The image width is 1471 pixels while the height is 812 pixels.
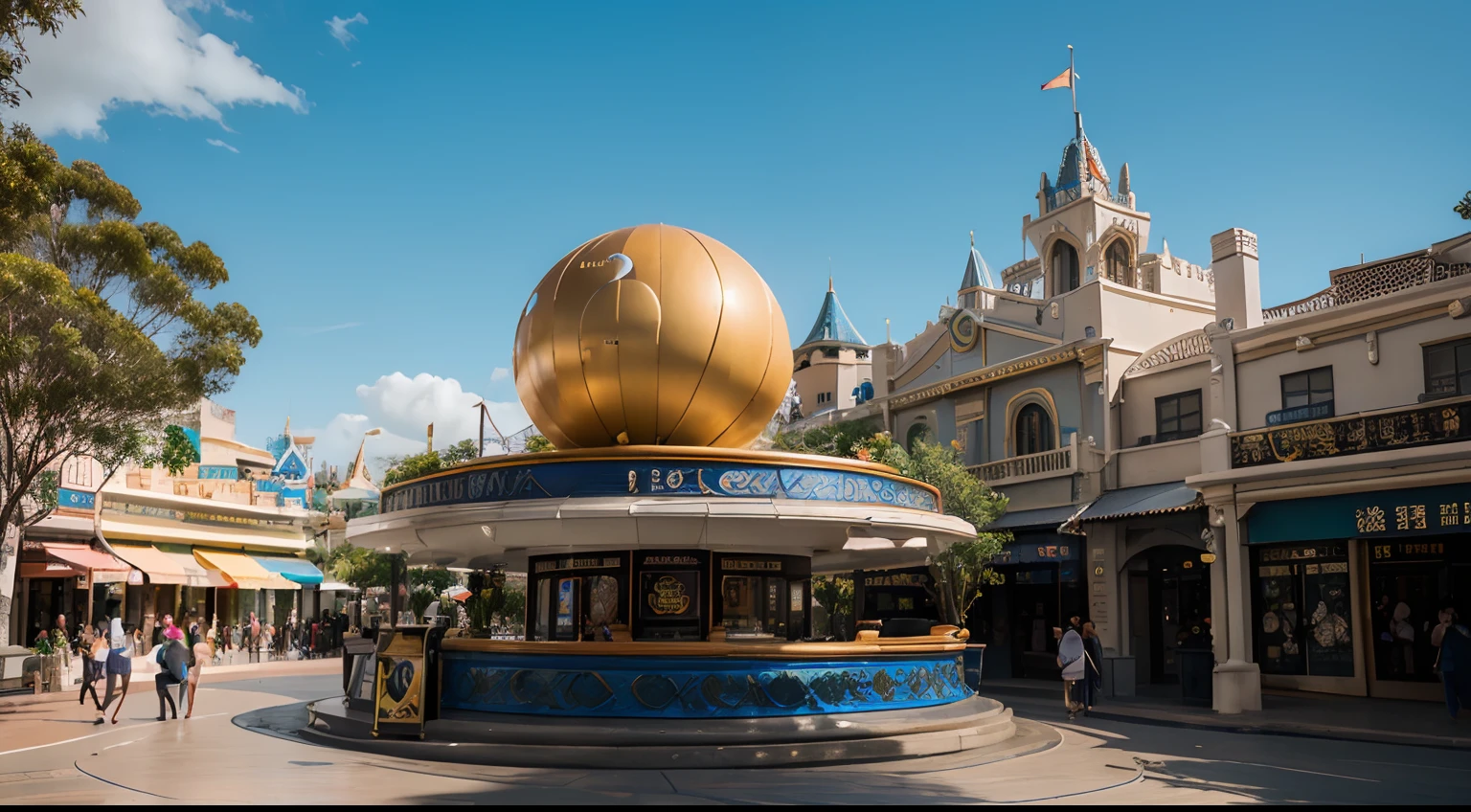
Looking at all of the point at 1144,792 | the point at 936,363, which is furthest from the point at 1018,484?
the point at 1144,792

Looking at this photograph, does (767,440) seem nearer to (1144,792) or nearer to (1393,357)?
(1393,357)

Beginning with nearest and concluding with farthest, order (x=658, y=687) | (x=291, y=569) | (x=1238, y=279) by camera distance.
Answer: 1. (x=658, y=687)
2. (x=1238, y=279)
3. (x=291, y=569)

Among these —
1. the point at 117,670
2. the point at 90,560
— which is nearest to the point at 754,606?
the point at 117,670

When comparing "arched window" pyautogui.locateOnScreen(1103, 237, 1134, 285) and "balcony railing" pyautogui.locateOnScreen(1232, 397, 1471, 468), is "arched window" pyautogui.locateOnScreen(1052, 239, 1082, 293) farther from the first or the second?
"balcony railing" pyautogui.locateOnScreen(1232, 397, 1471, 468)

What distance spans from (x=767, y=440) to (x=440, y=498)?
874 inches

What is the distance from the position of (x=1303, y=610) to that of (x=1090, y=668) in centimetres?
702

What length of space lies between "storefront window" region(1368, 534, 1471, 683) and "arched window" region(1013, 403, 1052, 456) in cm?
856

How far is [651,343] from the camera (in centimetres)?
1326

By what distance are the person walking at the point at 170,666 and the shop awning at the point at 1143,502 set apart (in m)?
18.3

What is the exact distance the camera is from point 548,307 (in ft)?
45.8

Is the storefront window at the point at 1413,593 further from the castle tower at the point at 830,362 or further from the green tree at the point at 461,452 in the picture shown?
the castle tower at the point at 830,362

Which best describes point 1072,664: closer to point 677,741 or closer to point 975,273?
point 677,741

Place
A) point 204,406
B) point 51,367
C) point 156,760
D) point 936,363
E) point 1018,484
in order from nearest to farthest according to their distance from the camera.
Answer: point 156,760, point 51,367, point 1018,484, point 936,363, point 204,406

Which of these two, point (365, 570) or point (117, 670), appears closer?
point (117, 670)
